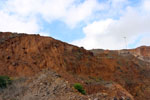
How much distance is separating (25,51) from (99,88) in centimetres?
972

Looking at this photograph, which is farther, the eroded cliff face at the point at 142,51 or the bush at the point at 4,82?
the eroded cliff face at the point at 142,51

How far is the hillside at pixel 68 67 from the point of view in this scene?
938 inches

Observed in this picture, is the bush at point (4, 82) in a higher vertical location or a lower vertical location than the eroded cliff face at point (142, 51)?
lower

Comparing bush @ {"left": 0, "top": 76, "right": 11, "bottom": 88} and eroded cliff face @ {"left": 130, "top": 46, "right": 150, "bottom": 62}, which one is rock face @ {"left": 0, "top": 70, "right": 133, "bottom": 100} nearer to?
bush @ {"left": 0, "top": 76, "right": 11, "bottom": 88}

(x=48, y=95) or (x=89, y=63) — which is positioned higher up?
(x=89, y=63)

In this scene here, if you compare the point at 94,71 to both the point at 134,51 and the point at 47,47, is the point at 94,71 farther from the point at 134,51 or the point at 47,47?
the point at 134,51

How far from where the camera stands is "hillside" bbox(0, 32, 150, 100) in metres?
23.8

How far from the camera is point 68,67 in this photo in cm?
2869

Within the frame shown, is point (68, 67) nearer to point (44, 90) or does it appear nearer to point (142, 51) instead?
point (44, 90)

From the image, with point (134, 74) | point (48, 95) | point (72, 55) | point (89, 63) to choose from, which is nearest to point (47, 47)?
point (72, 55)

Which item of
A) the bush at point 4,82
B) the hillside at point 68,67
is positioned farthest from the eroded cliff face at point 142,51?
the bush at point 4,82

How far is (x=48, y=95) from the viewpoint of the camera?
17.9m

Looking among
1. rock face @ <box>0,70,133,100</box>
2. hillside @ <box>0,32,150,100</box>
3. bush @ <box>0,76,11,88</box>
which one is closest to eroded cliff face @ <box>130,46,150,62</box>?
hillside @ <box>0,32,150,100</box>

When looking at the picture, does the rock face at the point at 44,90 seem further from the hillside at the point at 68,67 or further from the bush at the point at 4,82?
the bush at the point at 4,82
